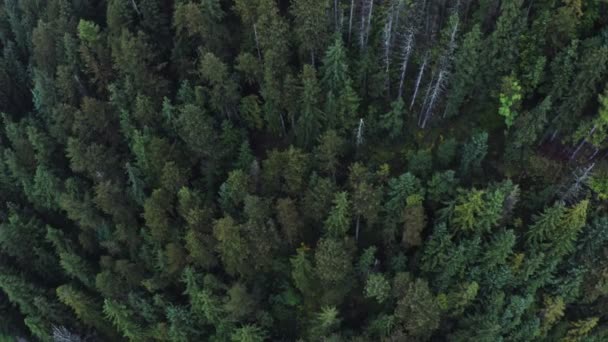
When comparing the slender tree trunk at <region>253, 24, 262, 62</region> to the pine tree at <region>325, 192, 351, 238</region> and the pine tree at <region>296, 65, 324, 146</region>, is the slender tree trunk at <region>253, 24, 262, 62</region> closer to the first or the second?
the pine tree at <region>296, 65, 324, 146</region>

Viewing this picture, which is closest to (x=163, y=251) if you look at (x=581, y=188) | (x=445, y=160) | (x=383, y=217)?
(x=383, y=217)

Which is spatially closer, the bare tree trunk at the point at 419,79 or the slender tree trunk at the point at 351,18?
the bare tree trunk at the point at 419,79

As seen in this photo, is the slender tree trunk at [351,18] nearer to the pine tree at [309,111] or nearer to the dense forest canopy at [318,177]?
the dense forest canopy at [318,177]

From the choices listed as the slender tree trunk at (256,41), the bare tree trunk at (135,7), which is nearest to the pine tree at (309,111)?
the slender tree trunk at (256,41)

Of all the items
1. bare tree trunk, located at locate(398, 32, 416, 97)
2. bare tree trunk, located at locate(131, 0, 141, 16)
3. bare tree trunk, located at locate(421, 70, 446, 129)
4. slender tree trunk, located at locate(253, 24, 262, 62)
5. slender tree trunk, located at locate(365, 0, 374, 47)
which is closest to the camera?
bare tree trunk, located at locate(398, 32, 416, 97)

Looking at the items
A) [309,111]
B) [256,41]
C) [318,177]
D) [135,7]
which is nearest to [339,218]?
[318,177]

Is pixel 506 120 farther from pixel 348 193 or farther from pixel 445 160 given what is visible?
pixel 348 193

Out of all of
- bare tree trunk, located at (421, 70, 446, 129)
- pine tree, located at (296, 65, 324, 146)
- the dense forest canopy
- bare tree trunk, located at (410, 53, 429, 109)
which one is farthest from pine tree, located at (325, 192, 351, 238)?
bare tree trunk, located at (410, 53, 429, 109)

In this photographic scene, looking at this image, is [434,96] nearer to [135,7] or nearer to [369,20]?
[369,20]
